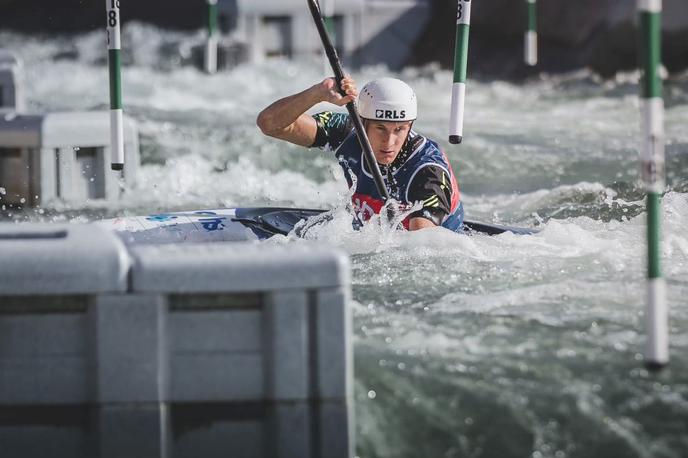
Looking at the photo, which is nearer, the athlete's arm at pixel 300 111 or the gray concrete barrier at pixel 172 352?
the gray concrete barrier at pixel 172 352

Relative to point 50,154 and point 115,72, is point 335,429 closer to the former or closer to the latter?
point 115,72

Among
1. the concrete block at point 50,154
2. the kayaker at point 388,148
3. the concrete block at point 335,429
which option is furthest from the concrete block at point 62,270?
the concrete block at point 50,154

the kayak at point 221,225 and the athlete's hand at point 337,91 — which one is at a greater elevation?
the athlete's hand at point 337,91

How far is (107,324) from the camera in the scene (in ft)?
12.1

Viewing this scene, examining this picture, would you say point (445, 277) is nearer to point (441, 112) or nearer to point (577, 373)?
point (577, 373)

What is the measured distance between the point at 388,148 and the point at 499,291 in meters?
1.13

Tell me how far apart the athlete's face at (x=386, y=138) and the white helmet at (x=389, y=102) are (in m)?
0.03

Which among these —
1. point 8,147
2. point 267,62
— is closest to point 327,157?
point 8,147

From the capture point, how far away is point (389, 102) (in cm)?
600

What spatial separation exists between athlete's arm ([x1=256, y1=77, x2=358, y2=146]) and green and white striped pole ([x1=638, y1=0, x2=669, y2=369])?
2055 mm

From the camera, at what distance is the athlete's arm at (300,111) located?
576 centimetres

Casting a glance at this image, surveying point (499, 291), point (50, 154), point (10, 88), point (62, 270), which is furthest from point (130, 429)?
point (10, 88)

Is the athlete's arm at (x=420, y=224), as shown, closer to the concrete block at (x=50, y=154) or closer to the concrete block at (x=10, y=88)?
the concrete block at (x=50, y=154)

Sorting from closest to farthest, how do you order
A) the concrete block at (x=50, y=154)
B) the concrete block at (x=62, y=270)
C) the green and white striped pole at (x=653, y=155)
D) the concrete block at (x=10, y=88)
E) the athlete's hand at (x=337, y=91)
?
the concrete block at (x=62, y=270) < the green and white striped pole at (x=653, y=155) < the athlete's hand at (x=337, y=91) < the concrete block at (x=50, y=154) < the concrete block at (x=10, y=88)
